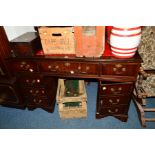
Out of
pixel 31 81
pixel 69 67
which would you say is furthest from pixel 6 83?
pixel 69 67

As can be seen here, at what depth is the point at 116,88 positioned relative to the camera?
83.7 inches

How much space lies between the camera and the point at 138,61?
185 cm

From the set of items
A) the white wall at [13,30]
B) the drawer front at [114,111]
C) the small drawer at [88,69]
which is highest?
the white wall at [13,30]

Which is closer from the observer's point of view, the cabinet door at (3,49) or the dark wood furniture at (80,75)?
the dark wood furniture at (80,75)

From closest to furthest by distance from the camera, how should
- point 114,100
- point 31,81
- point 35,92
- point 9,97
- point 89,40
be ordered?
point 89,40
point 114,100
point 31,81
point 35,92
point 9,97

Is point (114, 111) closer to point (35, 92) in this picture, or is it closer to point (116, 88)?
point (116, 88)

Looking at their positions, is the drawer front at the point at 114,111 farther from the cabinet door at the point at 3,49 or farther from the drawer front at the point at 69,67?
the cabinet door at the point at 3,49

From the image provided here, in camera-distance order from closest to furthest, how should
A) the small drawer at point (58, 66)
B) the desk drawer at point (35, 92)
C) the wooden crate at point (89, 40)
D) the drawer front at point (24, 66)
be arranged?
1. the wooden crate at point (89, 40)
2. the small drawer at point (58, 66)
3. the drawer front at point (24, 66)
4. the desk drawer at point (35, 92)

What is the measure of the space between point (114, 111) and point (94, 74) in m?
0.74

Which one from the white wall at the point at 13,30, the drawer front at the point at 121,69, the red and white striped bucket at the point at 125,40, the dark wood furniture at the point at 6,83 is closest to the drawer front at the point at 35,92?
the dark wood furniture at the point at 6,83

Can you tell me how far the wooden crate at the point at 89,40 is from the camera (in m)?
1.79

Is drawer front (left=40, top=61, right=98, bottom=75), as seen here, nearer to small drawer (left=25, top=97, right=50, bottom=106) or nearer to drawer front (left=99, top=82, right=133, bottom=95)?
drawer front (left=99, top=82, right=133, bottom=95)

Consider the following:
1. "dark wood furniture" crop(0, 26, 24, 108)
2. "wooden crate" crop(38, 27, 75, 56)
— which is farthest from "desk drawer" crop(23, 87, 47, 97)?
"wooden crate" crop(38, 27, 75, 56)
